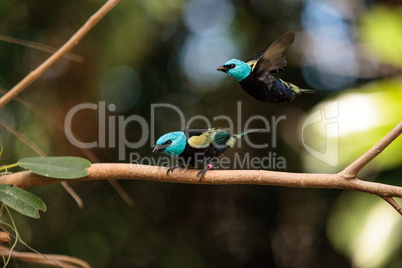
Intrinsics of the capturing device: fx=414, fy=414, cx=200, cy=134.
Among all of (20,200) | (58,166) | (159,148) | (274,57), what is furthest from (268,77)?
(20,200)

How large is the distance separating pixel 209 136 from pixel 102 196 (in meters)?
2.35

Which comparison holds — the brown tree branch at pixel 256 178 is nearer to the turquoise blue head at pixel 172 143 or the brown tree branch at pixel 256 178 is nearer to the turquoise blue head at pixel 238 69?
the turquoise blue head at pixel 172 143

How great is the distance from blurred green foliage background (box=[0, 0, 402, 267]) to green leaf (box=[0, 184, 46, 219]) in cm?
95

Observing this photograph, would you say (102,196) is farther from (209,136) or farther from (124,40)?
(209,136)

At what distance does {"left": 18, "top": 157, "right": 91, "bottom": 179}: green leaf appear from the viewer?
1.09 m

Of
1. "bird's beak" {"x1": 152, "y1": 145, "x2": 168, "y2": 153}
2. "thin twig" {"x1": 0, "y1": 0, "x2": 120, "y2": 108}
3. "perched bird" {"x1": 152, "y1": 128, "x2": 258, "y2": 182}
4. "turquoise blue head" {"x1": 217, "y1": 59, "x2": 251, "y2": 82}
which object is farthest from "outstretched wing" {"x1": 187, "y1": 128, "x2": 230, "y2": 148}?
"thin twig" {"x1": 0, "y1": 0, "x2": 120, "y2": 108}

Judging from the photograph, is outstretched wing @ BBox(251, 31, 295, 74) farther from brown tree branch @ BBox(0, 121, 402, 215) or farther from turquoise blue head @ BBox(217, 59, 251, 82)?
brown tree branch @ BBox(0, 121, 402, 215)

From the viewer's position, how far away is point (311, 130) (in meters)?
2.46

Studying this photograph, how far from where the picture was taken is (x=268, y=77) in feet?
1.99

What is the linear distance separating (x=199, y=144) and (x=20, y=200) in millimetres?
568

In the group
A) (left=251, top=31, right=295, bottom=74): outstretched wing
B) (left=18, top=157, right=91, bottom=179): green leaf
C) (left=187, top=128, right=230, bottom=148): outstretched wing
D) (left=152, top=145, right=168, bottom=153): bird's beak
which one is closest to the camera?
(left=251, top=31, right=295, bottom=74): outstretched wing

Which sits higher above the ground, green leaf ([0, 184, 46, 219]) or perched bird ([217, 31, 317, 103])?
perched bird ([217, 31, 317, 103])

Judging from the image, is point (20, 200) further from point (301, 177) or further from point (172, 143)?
point (301, 177)

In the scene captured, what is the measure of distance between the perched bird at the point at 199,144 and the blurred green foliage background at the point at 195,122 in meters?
0.85
